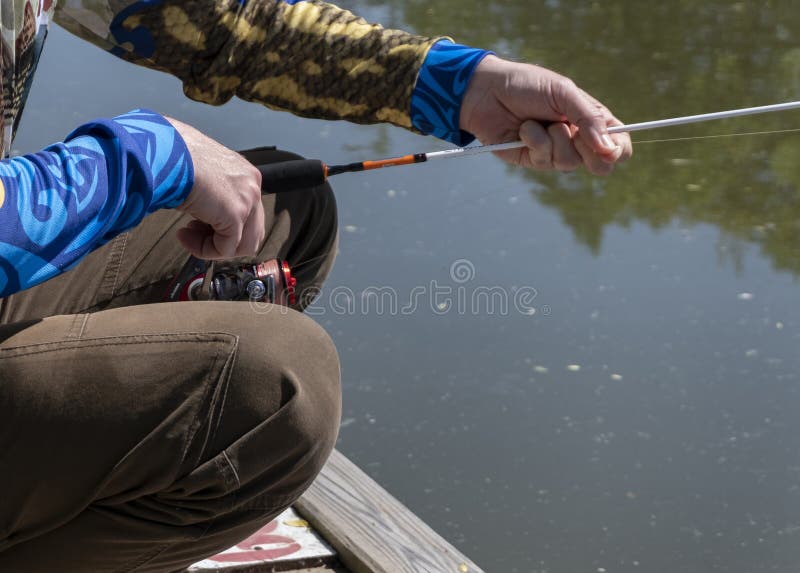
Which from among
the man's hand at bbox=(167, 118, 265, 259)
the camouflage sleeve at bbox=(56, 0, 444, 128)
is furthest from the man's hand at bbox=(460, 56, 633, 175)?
the man's hand at bbox=(167, 118, 265, 259)

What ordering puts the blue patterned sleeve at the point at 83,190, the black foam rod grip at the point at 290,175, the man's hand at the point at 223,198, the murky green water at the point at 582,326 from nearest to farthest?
the blue patterned sleeve at the point at 83,190 < the man's hand at the point at 223,198 < the black foam rod grip at the point at 290,175 < the murky green water at the point at 582,326

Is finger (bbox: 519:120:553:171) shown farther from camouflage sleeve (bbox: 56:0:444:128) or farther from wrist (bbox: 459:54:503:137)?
camouflage sleeve (bbox: 56:0:444:128)

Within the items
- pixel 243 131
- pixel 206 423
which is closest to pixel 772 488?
pixel 206 423

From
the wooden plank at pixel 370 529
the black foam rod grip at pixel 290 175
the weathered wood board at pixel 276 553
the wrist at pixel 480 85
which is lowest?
the weathered wood board at pixel 276 553

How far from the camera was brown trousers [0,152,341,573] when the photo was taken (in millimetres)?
1130

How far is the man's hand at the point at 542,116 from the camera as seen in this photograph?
57.6 inches

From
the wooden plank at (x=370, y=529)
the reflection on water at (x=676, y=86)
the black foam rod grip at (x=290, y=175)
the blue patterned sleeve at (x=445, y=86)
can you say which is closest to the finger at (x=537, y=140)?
the blue patterned sleeve at (x=445, y=86)

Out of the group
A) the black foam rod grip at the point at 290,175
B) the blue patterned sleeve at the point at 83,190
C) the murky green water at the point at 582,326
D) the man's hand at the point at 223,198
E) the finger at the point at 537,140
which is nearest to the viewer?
the blue patterned sleeve at the point at 83,190

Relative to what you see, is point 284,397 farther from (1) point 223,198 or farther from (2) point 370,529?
(2) point 370,529

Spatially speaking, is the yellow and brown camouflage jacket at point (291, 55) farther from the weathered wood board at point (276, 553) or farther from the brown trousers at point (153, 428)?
the weathered wood board at point (276, 553)

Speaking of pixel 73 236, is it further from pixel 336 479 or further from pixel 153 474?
pixel 336 479

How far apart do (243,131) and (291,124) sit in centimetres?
18

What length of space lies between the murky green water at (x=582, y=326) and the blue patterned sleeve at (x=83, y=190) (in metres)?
0.87

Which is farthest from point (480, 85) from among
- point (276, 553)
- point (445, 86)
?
Result: point (276, 553)
